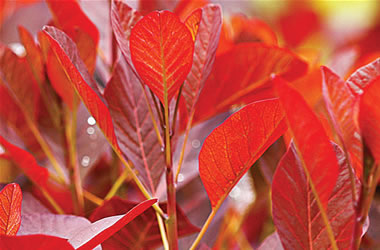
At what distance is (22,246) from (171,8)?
0.41 metres

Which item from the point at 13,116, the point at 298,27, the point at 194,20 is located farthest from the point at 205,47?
the point at 298,27

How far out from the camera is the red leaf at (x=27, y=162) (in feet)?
1.43

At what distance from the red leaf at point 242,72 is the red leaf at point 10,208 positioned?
25 cm

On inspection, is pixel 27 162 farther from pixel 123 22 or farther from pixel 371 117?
pixel 371 117

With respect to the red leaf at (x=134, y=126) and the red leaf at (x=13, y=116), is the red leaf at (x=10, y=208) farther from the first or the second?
the red leaf at (x=13, y=116)

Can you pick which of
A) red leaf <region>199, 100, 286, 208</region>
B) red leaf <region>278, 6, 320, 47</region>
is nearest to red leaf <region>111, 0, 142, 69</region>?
red leaf <region>199, 100, 286, 208</region>

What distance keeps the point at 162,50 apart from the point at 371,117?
0.17m

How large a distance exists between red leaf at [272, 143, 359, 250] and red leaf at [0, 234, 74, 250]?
18 cm

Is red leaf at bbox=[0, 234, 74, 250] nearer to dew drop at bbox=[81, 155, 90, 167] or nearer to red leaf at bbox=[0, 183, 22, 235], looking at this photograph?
red leaf at bbox=[0, 183, 22, 235]

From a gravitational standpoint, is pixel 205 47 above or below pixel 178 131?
above

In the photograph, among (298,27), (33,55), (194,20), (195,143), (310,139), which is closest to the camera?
(310,139)

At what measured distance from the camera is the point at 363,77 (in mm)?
360

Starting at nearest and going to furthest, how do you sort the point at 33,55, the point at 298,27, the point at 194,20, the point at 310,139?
1. the point at 310,139
2. the point at 194,20
3. the point at 33,55
4. the point at 298,27

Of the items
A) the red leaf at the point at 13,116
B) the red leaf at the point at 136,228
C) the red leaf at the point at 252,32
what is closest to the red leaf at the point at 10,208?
the red leaf at the point at 136,228
